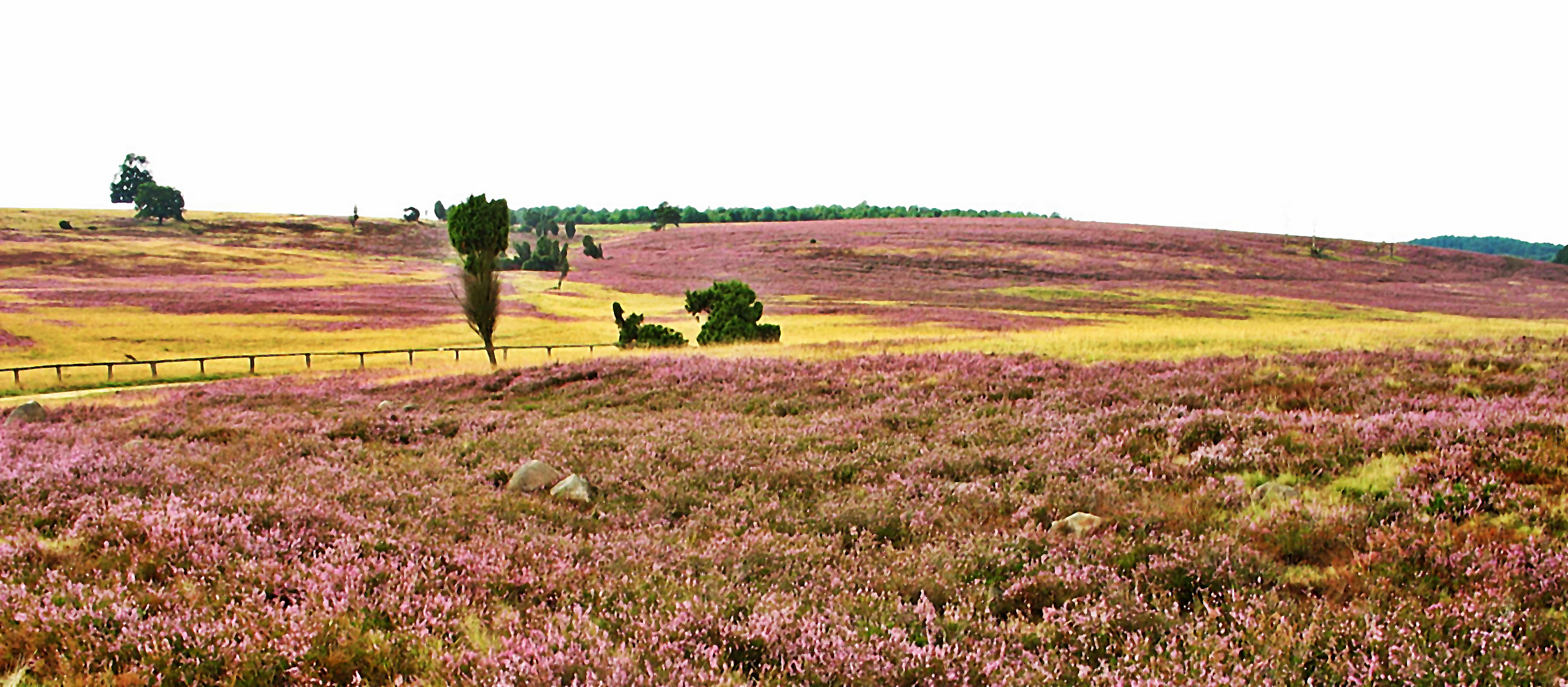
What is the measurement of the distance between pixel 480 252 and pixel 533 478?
29.5 metres

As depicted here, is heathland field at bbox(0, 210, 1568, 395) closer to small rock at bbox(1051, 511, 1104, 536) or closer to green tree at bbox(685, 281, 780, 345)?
green tree at bbox(685, 281, 780, 345)

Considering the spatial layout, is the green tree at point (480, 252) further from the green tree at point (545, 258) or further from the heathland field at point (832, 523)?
the green tree at point (545, 258)

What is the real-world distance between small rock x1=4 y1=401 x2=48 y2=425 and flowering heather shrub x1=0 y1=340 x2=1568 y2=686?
12.0 ft

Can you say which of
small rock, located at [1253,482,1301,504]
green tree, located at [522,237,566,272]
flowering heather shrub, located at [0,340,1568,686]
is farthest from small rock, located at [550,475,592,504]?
green tree, located at [522,237,566,272]

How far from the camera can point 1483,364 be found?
45.1 feet

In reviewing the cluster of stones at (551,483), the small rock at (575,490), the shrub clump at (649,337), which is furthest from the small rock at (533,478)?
the shrub clump at (649,337)

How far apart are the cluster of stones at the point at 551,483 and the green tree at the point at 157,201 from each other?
18831 centimetres

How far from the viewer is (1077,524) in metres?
6.98

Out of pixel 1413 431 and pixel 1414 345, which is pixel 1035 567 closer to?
pixel 1413 431

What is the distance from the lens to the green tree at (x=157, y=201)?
155m

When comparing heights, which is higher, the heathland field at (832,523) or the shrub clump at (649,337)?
the heathland field at (832,523)

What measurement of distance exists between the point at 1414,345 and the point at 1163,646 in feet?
53.5

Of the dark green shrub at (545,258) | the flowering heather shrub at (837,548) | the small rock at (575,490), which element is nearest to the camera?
the flowering heather shrub at (837,548)

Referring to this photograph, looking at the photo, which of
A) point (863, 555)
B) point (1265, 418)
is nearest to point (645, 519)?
point (863, 555)
